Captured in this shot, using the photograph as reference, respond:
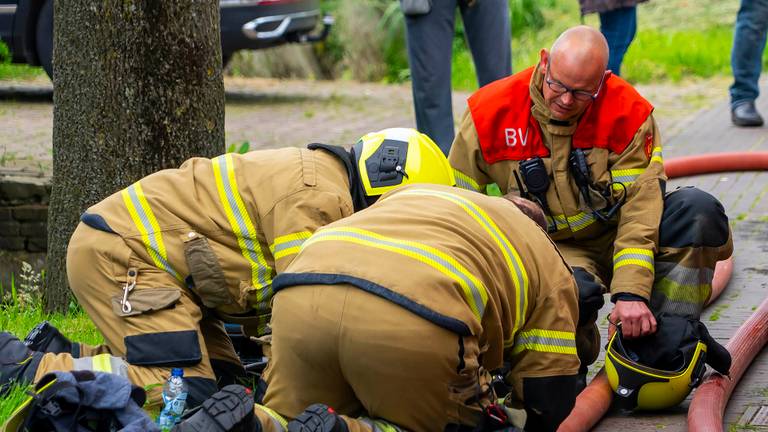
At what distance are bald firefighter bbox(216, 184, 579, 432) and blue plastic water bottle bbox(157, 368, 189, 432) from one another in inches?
13.3

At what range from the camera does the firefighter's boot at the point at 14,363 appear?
3.77 meters

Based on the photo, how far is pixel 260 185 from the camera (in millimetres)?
3857

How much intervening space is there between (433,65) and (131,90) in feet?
7.41

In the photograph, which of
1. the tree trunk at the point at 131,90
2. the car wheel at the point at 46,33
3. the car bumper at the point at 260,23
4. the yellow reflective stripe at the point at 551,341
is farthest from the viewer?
the car bumper at the point at 260,23

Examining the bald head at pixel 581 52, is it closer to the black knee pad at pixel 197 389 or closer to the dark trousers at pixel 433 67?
the black knee pad at pixel 197 389

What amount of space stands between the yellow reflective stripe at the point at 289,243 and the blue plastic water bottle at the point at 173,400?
490 mm

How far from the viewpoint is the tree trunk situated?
5.04 meters

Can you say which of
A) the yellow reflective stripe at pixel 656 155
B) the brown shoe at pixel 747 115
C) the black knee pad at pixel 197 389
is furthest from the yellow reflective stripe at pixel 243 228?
the brown shoe at pixel 747 115

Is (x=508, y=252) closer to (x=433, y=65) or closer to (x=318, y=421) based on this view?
(x=318, y=421)

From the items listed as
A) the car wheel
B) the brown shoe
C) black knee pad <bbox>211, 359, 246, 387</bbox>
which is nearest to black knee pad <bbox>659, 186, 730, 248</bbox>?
black knee pad <bbox>211, 359, 246, 387</bbox>

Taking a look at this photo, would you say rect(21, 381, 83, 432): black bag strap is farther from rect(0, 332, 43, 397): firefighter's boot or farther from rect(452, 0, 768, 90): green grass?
rect(452, 0, 768, 90): green grass

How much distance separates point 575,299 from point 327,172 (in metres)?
0.91

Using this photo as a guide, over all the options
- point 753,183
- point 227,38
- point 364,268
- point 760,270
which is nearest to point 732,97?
point 753,183

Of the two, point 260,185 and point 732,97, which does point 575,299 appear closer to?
point 260,185
